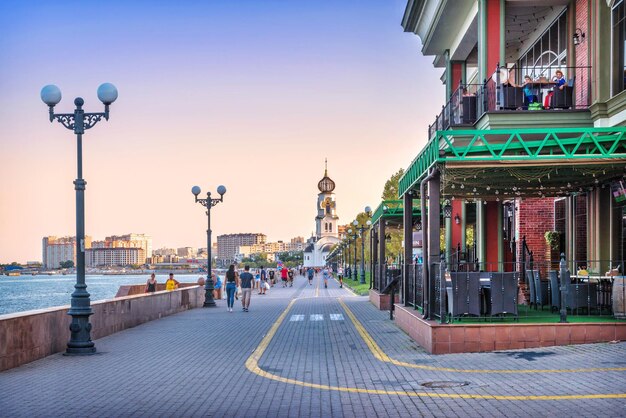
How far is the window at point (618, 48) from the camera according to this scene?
20.0 m

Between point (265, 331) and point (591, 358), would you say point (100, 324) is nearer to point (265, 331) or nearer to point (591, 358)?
point (265, 331)

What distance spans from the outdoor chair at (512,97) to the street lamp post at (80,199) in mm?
10325

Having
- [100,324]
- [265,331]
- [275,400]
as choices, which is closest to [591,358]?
[275,400]

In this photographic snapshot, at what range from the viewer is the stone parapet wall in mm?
13922


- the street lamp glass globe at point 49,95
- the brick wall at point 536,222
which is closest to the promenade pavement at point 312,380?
the street lamp glass globe at point 49,95

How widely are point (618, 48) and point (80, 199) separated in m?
13.1

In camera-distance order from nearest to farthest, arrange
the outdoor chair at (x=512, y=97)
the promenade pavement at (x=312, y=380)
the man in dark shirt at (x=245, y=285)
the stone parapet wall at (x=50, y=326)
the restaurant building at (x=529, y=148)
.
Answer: the promenade pavement at (x=312, y=380)
the stone parapet wall at (x=50, y=326)
the restaurant building at (x=529, y=148)
the outdoor chair at (x=512, y=97)
the man in dark shirt at (x=245, y=285)

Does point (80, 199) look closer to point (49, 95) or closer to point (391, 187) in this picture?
point (49, 95)

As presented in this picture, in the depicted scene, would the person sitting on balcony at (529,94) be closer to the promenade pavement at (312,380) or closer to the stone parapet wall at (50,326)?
the promenade pavement at (312,380)

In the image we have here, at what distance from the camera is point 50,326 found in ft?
52.4

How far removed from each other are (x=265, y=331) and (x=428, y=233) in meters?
5.89

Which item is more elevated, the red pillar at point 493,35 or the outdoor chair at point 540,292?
the red pillar at point 493,35

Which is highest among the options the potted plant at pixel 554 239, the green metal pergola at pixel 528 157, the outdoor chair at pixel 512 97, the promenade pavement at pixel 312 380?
the outdoor chair at pixel 512 97

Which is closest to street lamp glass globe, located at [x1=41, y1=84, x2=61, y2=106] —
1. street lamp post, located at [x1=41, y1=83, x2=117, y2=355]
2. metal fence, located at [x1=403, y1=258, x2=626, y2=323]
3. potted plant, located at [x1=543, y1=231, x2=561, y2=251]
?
street lamp post, located at [x1=41, y1=83, x2=117, y2=355]
